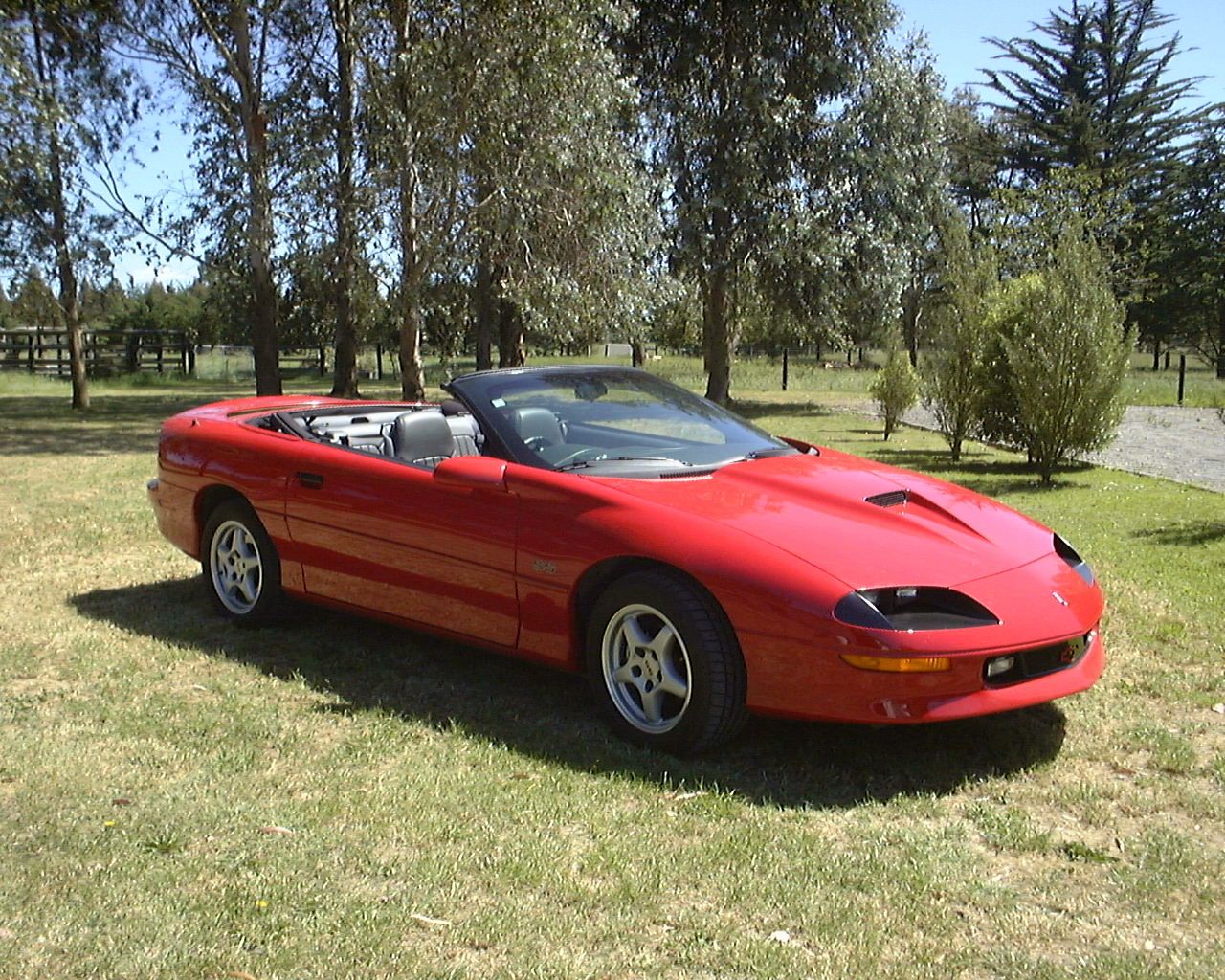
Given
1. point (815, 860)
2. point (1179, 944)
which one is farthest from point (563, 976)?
point (1179, 944)

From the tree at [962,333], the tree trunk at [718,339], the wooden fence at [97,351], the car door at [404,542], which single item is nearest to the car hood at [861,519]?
the car door at [404,542]

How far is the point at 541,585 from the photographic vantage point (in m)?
4.77

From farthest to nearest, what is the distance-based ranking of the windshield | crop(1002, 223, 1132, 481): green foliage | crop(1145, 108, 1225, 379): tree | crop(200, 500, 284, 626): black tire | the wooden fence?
crop(1145, 108, 1225, 379): tree
the wooden fence
crop(1002, 223, 1132, 481): green foliage
crop(200, 500, 284, 626): black tire
the windshield

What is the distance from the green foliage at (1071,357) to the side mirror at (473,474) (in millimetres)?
9276

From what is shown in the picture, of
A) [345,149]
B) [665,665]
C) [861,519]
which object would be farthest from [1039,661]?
[345,149]

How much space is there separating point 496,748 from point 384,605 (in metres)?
1.18

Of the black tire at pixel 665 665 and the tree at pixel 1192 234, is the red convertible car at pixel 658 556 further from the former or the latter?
the tree at pixel 1192 234

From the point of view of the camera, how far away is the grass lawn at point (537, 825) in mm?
3094

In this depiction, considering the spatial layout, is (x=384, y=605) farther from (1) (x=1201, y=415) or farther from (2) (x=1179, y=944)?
(1) (x=1201, y=415)

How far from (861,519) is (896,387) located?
14.6 meters

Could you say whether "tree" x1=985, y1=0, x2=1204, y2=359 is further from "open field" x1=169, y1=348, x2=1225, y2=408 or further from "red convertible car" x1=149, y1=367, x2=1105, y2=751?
"red convertible car" x1=149, y1=367, x2=1105, y2=751

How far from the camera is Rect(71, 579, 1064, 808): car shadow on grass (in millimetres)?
4281

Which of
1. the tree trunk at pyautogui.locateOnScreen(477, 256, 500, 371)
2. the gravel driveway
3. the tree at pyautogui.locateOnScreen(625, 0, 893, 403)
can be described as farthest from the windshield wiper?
the tree at pyautogui.locateOnScreen(625, 0, 893, 403)

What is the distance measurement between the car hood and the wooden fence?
35732mm
